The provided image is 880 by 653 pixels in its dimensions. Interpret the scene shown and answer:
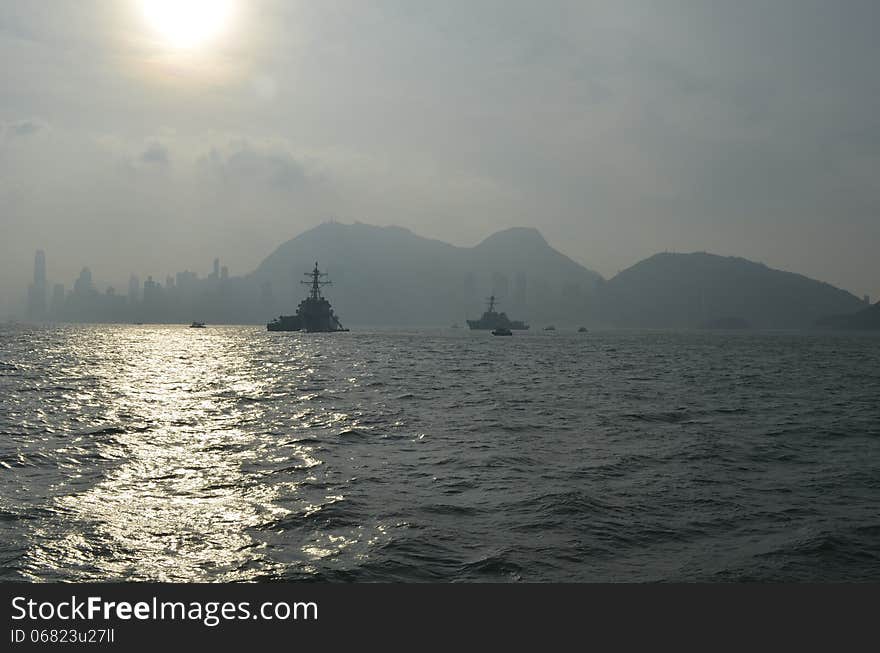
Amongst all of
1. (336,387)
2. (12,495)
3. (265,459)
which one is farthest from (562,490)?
(336,387)

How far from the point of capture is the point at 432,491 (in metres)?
17.1

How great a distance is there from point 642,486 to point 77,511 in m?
14.3

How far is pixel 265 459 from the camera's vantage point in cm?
2067

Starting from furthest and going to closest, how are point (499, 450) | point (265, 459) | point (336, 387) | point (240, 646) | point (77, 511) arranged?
point (336, 387) < point (499, 450) < point (265, 459) < point (77, 511) < point (240, 646)

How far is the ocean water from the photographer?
11.7m

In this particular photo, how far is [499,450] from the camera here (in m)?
23.3

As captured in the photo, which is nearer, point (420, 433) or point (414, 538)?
point (414, 538)

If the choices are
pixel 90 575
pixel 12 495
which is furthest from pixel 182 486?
pixel 90 575

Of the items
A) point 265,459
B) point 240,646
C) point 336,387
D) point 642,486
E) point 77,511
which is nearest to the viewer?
point 240,646

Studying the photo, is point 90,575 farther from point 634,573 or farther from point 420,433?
point 420,433

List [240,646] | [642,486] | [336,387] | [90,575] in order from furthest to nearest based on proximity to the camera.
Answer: [336,387], [642,486], [90,575], [240,646]

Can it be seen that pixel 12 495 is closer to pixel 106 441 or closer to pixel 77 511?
pixel 77 511

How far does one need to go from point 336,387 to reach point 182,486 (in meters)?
31.3

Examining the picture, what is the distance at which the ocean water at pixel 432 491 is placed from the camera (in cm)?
1170
